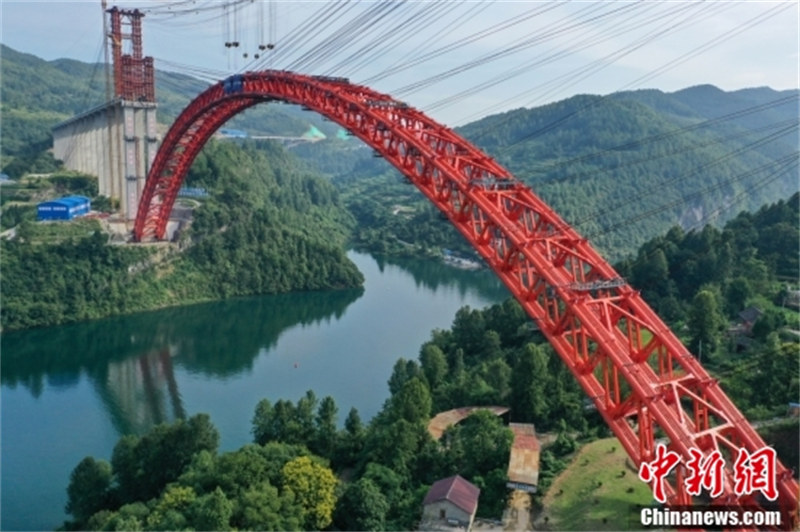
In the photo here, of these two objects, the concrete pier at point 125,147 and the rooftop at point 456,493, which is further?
the concrete pier at point 125,147

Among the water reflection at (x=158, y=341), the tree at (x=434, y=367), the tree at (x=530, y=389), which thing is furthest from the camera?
the water reflection at (x=158, y=341)

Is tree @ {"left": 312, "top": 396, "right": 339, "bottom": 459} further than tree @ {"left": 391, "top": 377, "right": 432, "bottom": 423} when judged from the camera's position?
Yes

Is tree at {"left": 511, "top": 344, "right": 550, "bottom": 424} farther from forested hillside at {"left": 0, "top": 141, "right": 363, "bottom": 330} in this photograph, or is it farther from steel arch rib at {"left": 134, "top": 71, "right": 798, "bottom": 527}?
forested hillside at {"left": 0, "top": 141, "right": 363, "bottom": 330}

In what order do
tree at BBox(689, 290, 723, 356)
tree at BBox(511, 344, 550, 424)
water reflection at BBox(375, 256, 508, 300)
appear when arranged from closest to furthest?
1. tree at BBox(511, 344, 550, 424)
2. tree at BBox(689, 290, 723, 356)
3. water reflection at BBox(375, 256, 508, 300)

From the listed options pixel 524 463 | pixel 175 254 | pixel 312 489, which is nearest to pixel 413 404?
pixel 524 463

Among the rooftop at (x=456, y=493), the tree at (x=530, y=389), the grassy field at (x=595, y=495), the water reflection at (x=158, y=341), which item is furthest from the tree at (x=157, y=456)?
the water reflection at (x=158, y=341)

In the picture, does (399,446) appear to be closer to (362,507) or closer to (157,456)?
A: (362,507)

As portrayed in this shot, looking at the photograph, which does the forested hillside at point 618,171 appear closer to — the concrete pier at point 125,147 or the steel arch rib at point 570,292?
the concrete pier at point 125,147

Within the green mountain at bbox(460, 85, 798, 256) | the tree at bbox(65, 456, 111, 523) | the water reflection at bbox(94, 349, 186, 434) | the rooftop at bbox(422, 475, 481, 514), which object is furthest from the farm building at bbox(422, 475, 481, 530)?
the green mountain at bbox(460, 85, 798, 256)
